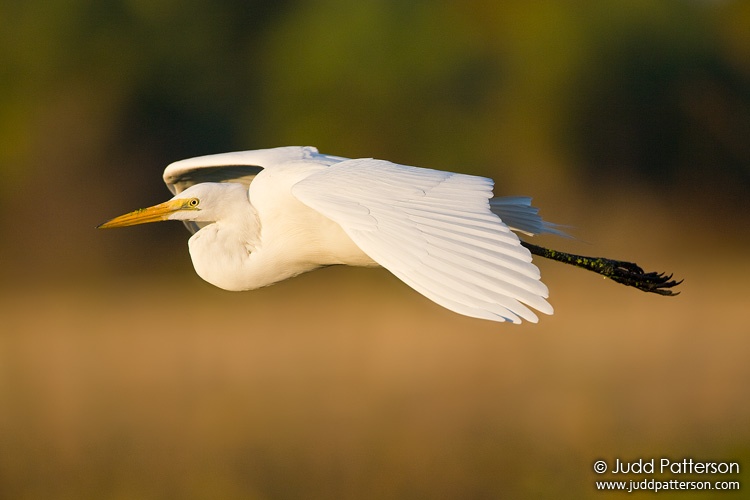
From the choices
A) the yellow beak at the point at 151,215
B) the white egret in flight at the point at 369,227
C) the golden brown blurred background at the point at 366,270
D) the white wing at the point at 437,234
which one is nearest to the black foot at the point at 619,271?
the white egret in flight at the point at 369,227

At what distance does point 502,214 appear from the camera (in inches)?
203

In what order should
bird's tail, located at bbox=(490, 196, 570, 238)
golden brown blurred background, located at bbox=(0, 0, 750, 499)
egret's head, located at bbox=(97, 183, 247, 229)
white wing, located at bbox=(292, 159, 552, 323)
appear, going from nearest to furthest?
white wing, located at bbox=(292, 159, 552, 323)
egret's head, located at bbox=(97, 183, 247, 229)
bird's tail, located at bbox=(490, 196, 570, 238)
golden brown blurred background, located at bbox=(0, 0, 750, 499)

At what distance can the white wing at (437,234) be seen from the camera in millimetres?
3074

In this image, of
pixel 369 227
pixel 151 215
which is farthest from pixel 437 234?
pixel 151 215

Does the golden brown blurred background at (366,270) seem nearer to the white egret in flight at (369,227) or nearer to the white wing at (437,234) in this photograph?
the white egret in flight at (369,227)

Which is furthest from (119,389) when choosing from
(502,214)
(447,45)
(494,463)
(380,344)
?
(447,45)

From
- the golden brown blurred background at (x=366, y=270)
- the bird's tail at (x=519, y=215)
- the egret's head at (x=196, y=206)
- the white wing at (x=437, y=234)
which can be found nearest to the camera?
the white wing at (x=437, y=234)

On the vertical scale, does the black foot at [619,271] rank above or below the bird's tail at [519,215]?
below

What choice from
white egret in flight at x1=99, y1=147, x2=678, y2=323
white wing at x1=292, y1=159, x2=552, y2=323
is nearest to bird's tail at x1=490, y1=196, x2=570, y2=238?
white egret in flight at x1=99, y1=147, x2=678, y2=323

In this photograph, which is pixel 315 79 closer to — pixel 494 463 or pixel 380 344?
pixel 380 344

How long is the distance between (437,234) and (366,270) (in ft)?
24.6

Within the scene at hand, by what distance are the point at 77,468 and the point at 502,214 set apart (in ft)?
11.0

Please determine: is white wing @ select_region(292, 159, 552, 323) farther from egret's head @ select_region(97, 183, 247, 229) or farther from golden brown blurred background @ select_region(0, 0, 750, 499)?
golden brown blurred background @ select_region(0, 0, 750, 499)

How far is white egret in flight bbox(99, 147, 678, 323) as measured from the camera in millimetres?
3148
